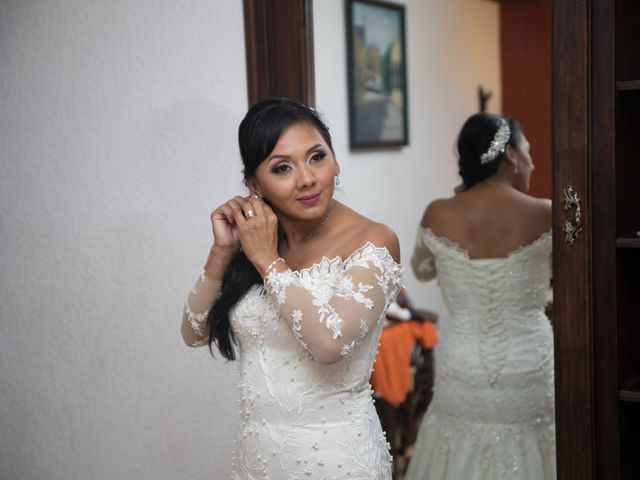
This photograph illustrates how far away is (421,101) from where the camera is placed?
1.96 meters

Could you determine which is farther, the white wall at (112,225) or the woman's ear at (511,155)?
the white wall at (112,225)

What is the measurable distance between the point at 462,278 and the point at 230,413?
92cm

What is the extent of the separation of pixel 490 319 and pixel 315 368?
43 centimetres

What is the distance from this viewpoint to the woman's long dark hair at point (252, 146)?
5.70ft

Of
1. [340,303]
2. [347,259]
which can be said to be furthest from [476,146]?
[340,303]

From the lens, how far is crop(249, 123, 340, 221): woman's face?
1732 millimetres

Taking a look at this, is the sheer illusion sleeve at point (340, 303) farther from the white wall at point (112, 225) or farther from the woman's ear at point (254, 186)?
the white wall at point (112, 225)

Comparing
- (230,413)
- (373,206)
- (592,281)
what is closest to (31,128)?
(230,413)

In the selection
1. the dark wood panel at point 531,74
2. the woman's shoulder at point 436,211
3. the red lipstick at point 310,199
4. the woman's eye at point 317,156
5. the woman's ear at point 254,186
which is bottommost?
the woman's shoulder at point 436,211

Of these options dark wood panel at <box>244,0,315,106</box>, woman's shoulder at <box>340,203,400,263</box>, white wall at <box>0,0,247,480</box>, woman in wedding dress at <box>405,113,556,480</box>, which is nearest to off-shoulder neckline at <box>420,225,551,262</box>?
woman in wedding dress at <box>405,113,556,480</box>

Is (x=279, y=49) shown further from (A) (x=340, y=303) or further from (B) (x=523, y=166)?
(A) (x=340, y=303)

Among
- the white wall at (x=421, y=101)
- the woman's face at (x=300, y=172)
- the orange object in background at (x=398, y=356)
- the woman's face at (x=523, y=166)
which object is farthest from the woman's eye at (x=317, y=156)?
the orange object in background at (x=398, y=356)

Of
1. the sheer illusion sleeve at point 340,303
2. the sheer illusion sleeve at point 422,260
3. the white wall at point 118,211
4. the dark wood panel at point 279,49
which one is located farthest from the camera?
the white wall at point 118,211

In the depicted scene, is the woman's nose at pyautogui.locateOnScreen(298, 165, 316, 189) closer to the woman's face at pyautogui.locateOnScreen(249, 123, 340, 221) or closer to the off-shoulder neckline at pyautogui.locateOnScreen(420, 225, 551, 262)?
the woman's face at pyautogui.locateOnScreen(249, 123, 340, 221)
